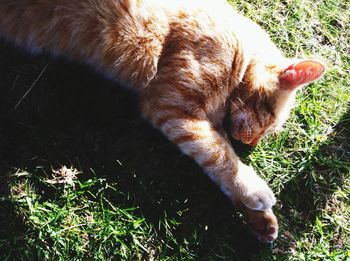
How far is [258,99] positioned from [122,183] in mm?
1117

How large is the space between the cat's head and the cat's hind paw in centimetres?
53

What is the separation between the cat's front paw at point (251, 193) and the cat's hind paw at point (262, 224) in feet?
0.19

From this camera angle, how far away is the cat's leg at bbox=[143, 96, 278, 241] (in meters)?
2.79

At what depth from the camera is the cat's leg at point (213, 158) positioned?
2.79 m

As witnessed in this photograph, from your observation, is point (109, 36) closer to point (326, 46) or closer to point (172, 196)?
point (172, 196)

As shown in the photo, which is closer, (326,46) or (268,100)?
(268,100)

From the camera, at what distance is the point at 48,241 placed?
2.45 metres

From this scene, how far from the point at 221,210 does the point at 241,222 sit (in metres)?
0.16

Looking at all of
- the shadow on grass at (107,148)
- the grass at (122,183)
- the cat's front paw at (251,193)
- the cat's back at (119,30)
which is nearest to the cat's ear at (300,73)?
the cat's back at (119,30)

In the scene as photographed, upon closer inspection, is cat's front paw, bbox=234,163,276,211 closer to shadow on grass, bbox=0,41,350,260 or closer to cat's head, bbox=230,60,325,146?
shadow on grass, bbox=0,41,350,260

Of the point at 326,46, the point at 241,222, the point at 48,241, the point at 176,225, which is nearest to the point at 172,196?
the point at 176,225

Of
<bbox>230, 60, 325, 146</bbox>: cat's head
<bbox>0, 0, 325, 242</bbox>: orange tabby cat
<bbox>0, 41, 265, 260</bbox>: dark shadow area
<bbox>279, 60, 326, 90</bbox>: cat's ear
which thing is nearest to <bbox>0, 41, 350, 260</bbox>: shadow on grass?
<bbox>0, 41, 265, 260</bbox>: dark shadow area

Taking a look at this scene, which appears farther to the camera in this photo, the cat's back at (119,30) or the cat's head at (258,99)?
the cat's head at (258,99)

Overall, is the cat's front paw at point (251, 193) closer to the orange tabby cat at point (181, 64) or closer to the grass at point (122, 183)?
the orange tabby cat at point (181, 64)
